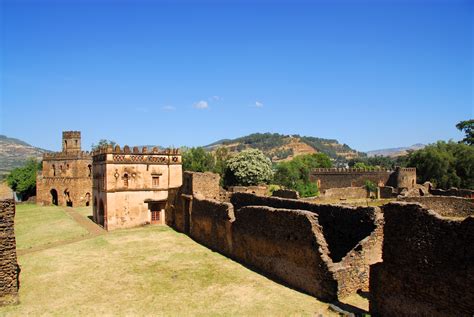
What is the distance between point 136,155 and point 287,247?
17.9 metres

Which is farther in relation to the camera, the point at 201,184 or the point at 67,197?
the point at 67,197

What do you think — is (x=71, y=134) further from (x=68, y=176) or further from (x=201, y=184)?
(x=201, y=184)

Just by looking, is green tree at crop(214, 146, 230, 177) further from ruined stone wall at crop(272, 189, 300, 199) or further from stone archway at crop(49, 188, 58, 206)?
ruined stone wall at crop(272, 189, 300, 199)

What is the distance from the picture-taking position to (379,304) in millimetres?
10266

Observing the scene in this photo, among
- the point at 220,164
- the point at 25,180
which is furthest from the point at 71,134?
the point at 220,164

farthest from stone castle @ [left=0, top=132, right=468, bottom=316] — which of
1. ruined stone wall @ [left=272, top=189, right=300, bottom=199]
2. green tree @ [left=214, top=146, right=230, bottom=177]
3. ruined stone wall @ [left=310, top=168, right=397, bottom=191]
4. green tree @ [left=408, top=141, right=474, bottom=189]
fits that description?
green tree @ [left=214, top=146, right=230, bottom=177]

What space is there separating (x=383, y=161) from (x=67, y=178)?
102 metres

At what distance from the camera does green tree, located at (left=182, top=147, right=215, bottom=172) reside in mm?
58925

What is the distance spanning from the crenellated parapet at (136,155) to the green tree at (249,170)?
75.0ft

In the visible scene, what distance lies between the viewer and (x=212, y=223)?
67.9ft

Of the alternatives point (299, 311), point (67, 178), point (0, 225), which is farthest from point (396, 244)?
point (67, 178)

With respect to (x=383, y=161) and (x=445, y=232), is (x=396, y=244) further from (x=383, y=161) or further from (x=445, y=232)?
(x=383, y=161)

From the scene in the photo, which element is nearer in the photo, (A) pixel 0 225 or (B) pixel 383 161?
(A) pixel 0 225

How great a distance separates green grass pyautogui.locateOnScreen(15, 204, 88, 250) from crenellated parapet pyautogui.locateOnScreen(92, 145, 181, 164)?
17.6ft
